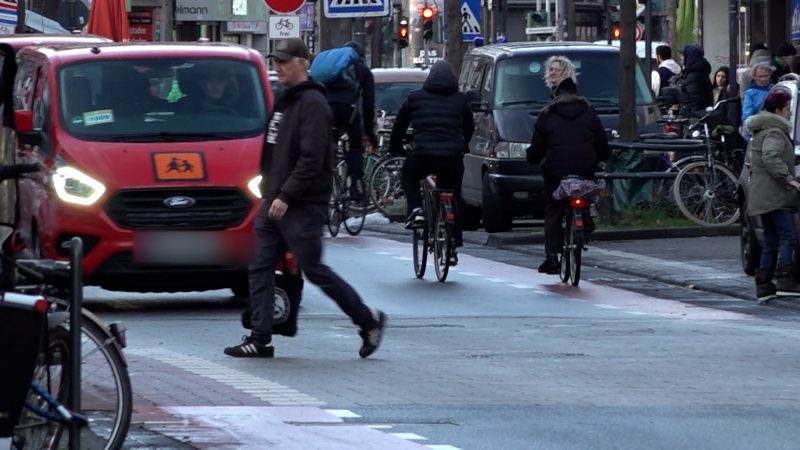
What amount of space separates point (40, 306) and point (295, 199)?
481cm

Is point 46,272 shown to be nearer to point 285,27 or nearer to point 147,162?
point 147,162

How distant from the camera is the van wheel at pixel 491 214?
21812 mm

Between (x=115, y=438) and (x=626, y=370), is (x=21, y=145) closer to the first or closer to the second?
(x=626, y=370)

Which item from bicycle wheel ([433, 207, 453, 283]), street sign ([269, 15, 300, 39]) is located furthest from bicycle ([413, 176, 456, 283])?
street sign ([269, 15, 300, 39])

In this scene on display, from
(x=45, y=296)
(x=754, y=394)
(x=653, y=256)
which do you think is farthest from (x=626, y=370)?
(x=653, y=256)

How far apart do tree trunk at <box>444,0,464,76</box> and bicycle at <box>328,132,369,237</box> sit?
6508 millimetres

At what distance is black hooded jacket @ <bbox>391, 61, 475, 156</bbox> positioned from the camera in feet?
57.8

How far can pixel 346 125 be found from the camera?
23047mm

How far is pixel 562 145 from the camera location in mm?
17453

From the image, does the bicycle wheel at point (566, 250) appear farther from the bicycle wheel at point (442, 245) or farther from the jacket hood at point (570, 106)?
the bicycle wheel at point (442, 245)

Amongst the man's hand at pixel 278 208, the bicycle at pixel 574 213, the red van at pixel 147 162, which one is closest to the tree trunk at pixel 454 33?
the bicycle at pixel 574 213

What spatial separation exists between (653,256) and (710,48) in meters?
27.9

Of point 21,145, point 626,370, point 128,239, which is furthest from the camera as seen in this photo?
point 21,145

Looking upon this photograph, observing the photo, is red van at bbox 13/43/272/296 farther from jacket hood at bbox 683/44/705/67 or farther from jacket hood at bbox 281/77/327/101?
jacket hood at bbox 683/44/705/67
